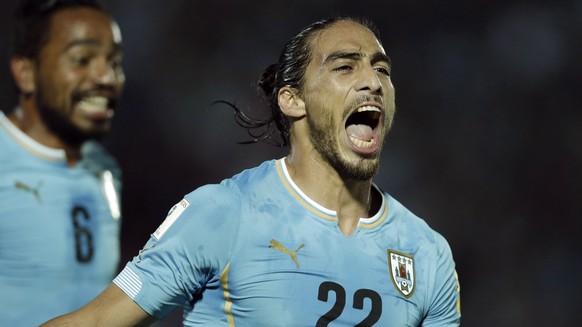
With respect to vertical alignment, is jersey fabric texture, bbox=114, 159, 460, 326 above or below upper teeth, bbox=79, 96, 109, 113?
below

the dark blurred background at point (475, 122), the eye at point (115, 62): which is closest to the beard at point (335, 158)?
the eye at point (115, 62)

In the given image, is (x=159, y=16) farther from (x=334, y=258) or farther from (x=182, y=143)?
(x=334, y=258)

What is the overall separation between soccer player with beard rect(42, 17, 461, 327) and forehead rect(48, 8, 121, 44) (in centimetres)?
143

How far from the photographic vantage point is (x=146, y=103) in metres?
5.18

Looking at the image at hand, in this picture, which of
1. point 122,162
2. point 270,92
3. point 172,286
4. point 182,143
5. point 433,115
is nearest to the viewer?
point 172,286

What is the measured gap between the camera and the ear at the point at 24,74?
4363 millimetres

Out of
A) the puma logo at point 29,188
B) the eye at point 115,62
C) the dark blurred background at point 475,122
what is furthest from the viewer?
the dark blurred background at point 475,122

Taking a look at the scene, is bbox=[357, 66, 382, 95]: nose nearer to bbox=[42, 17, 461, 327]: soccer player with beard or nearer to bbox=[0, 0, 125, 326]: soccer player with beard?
bbox=[42, 17, 461, 327]: soccer player with beard

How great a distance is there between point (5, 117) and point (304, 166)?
6.49 feet

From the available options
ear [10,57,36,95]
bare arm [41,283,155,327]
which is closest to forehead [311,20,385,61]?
bare arm [41,283,155,327]

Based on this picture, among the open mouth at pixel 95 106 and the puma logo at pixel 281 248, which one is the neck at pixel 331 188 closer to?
the puma logo at pixel 281 248

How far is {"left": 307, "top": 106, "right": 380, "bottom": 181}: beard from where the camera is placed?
3.10 m

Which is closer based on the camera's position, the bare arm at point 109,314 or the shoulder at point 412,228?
the bare arm at point 109,314

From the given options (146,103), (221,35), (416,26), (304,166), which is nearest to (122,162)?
(146,103)
